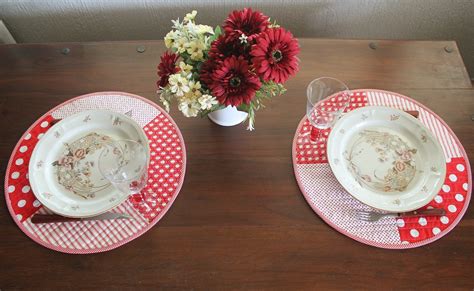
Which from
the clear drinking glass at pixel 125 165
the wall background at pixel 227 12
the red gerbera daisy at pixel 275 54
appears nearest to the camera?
the red gerbera daisy at pixel 275 54

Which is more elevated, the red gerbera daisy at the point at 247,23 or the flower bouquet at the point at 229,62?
the red gerbera daisy at the point at 247,23

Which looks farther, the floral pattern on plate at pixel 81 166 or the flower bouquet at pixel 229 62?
the floral pattern on plate at pixel 81 166

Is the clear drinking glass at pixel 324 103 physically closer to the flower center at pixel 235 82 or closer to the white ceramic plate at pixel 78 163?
the flower center at pixel 235 82

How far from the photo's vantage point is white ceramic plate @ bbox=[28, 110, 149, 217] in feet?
2.55

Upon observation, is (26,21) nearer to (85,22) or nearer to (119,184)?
(85,22)

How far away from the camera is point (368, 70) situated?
3.22 ft

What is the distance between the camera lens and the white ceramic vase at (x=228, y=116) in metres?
0.85

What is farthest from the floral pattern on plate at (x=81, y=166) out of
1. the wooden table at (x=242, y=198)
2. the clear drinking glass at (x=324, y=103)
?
the clear drinking glass at (x=324, y=103)

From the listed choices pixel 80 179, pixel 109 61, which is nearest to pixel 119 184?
pixel 80 179

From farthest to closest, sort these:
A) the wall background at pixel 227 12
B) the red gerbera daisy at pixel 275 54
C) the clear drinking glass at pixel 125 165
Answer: the wall background at pixel 227 12 → the clear drinking glass at pixel 125 165 → the red gerbera daisy at pixel 275 54

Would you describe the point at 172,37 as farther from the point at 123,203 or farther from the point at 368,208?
the point at 368,208

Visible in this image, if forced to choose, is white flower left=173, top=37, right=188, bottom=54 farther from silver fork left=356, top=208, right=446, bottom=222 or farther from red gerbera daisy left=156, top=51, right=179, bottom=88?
silver fork left=356, top=208, right=446, bottom=222

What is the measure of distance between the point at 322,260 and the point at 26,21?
1.31m

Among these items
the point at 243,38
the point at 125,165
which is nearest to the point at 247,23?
the point at 243,38
